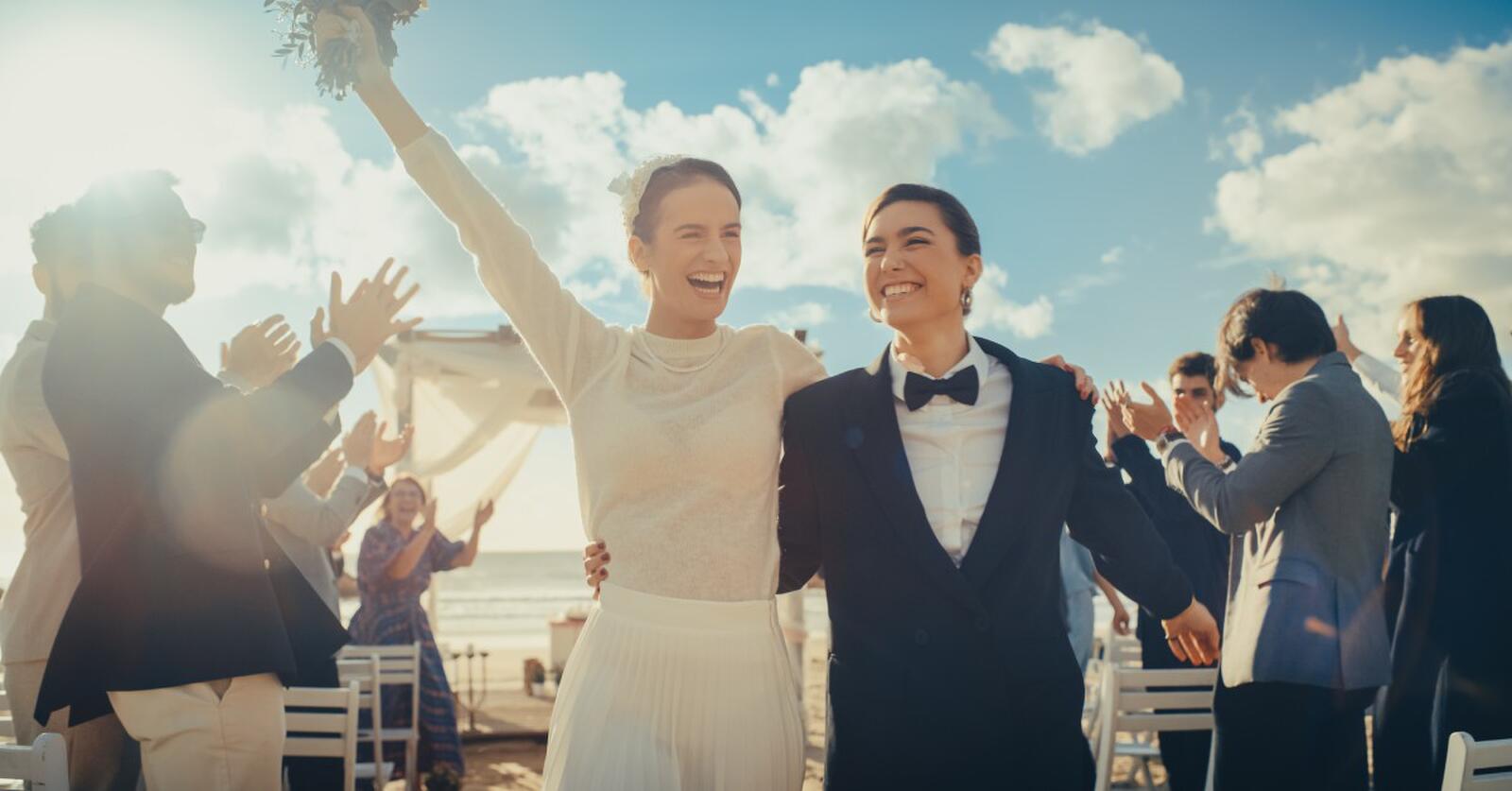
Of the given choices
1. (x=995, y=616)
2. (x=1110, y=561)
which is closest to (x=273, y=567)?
(x=995, y=616)

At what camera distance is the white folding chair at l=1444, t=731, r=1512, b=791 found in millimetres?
2070

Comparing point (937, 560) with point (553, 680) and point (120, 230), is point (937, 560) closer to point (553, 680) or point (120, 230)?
point (120, 230)

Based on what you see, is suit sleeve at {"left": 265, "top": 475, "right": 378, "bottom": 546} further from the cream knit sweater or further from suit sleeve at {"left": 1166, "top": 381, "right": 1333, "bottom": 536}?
suit sleeve at {"left": 1166, "top": 381, "right": 1333, "bottom": 536}

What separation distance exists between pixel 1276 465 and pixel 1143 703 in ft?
4.79

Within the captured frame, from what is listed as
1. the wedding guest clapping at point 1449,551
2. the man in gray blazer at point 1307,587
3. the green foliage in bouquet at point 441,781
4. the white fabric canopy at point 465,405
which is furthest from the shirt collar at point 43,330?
the white fabric canopy at point 465,405

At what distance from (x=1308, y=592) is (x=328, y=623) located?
2.54 m

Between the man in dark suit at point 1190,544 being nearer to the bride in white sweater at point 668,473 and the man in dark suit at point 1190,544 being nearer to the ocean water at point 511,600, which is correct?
the bride in white sweater at point 668,473

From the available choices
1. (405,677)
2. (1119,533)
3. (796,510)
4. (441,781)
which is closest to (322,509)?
(405,677)

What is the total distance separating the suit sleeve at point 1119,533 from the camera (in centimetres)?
223

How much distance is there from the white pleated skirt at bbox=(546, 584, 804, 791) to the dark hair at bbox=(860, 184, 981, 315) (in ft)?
3.08

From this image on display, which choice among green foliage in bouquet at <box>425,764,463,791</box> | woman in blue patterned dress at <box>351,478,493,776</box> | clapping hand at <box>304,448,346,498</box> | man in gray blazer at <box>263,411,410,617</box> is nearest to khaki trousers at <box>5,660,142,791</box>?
man in gray blazer at <box>263,411,410,617</box>

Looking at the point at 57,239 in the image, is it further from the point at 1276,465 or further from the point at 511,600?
the point at 511,600

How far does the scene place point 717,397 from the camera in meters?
2.18

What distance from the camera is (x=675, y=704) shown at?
6.68 feet
